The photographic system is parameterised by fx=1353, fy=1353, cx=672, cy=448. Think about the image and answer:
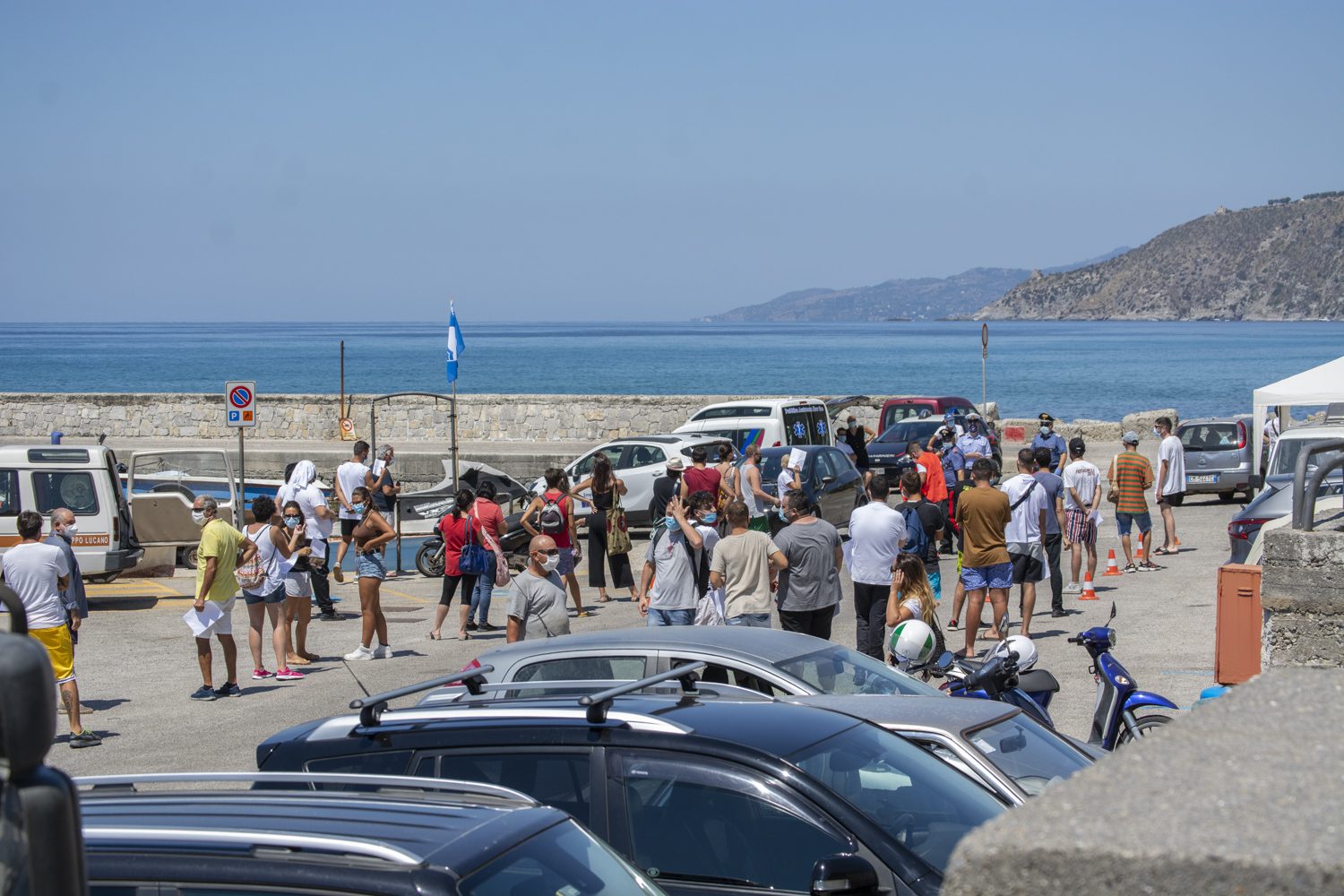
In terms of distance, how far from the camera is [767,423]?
23375 millimetres

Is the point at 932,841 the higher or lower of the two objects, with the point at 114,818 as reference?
lower

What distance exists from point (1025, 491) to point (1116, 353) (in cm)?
16084

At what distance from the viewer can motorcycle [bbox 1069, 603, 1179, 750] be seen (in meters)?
7.76

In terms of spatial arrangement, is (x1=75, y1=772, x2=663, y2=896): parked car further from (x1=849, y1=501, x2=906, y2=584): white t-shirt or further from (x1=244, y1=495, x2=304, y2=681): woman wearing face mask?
(x1=244, y1=495, x2=304, y2=681): woman wearing face mask

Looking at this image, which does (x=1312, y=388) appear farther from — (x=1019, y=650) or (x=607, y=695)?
(x=607, y=695)

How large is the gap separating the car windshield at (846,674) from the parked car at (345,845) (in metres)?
2.95

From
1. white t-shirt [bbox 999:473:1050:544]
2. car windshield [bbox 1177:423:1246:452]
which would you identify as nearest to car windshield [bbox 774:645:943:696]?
white t-shirt [bbox 999:473:1050:544]

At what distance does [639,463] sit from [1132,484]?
825cm

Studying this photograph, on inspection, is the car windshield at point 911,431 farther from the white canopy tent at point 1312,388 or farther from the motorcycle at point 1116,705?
the motorcycle at point 1116,705

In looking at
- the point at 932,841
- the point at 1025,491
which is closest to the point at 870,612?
the point at 1025,491

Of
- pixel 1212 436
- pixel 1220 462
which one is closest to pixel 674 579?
pixel 1220 462

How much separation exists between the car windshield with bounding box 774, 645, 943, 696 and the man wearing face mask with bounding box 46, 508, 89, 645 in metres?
6.44

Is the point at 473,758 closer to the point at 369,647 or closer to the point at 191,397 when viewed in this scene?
the point at 369,647

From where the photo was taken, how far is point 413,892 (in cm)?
316
